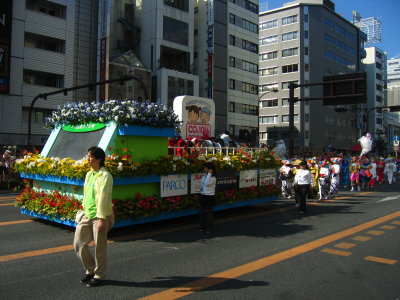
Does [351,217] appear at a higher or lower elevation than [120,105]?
lower

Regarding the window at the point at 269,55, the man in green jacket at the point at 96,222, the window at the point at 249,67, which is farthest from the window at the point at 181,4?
the man in green jacket at the point at 96,222

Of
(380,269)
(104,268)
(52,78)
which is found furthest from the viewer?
(52,78)

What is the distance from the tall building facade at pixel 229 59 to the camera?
44188 mm

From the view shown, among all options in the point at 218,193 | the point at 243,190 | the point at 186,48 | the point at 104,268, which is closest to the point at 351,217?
the point at 243,190

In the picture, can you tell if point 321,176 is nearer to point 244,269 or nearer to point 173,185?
point 173,185

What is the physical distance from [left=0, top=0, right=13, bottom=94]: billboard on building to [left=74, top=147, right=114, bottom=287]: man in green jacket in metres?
26.3

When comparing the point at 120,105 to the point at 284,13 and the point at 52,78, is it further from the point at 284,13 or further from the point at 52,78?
the point at 284,13

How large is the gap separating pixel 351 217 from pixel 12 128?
1003 inches

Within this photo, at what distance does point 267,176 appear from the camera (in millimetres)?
11539

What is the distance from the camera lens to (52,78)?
32.1 meters

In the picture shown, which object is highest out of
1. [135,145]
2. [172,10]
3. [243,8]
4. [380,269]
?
[243,8]

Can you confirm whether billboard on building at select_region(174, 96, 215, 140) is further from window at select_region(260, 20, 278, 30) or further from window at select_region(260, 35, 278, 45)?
window at select_region(260, 20, 278, 30)

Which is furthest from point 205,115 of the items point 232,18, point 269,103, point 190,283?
point 269,103

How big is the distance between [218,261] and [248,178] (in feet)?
16.3
